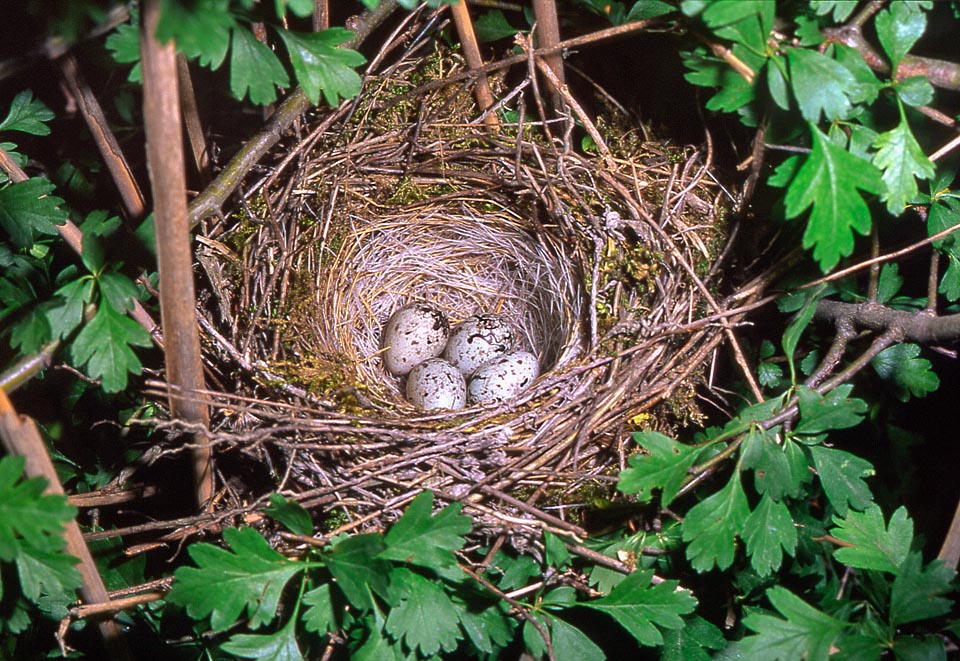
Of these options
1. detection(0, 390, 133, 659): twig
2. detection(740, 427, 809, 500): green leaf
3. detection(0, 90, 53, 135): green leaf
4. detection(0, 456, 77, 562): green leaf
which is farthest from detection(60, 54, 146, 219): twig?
detection(740, 427, 809, 500): green leaf

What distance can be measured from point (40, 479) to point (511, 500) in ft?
2.27

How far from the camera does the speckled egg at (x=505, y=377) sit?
181cm

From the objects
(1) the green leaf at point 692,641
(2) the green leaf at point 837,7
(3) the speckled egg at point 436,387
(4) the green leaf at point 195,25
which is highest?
(4) the green leaf at point 195,25

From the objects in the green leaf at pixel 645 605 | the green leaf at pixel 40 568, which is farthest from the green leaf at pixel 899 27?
the green leaf at pixel 40 568

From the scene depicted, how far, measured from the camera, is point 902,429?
61.7 inches

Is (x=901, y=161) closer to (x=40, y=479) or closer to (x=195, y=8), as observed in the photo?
(x=195, y=8)

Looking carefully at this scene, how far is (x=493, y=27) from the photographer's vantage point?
1568 millimetres

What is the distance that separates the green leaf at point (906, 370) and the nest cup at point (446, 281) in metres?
0.58

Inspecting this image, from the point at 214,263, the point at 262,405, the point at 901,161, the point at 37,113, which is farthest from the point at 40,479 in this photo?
the point at 901,161

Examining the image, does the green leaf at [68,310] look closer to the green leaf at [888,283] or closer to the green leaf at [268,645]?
the green leaf at [268,645]

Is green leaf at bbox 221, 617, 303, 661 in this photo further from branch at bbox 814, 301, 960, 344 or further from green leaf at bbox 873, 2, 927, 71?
green leaf at bbox 873, 2, 927, 71

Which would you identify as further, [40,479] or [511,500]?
[511,500]

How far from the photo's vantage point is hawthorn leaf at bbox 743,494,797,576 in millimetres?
1211

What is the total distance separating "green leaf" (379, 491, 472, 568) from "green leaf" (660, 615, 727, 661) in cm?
49
